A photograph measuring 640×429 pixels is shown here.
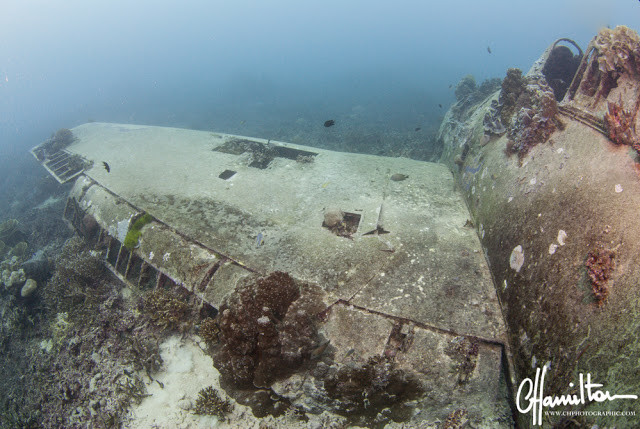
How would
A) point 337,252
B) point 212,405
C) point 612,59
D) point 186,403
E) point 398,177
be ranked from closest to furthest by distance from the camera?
point 612,59 → point 212,405 → point 186,403 → point 337,252 → point 398,177

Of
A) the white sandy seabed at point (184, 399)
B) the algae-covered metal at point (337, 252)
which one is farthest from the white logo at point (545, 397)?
the white sandy seabed at point (184, 399)

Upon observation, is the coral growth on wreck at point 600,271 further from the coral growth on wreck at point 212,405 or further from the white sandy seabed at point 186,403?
the coral growth on wreck at point 212,405

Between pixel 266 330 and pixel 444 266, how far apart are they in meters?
3.05

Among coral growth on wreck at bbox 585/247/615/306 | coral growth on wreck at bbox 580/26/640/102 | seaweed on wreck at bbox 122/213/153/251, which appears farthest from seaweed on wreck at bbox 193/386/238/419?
coral growth on wreck at bbox 580/26/640/102

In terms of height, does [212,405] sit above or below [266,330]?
A: below

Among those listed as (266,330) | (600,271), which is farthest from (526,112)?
(266,330)

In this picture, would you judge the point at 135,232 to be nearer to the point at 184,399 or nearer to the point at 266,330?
the point at 184,399

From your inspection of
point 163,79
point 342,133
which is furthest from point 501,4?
point 342,133

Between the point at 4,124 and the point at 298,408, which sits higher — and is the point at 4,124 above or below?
below

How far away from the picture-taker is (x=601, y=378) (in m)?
2.38

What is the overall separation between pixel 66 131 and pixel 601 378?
19.0m

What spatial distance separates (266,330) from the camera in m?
3.90

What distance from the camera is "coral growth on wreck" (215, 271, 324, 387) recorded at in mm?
3701

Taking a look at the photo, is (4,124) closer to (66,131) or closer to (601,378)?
(66,131)
